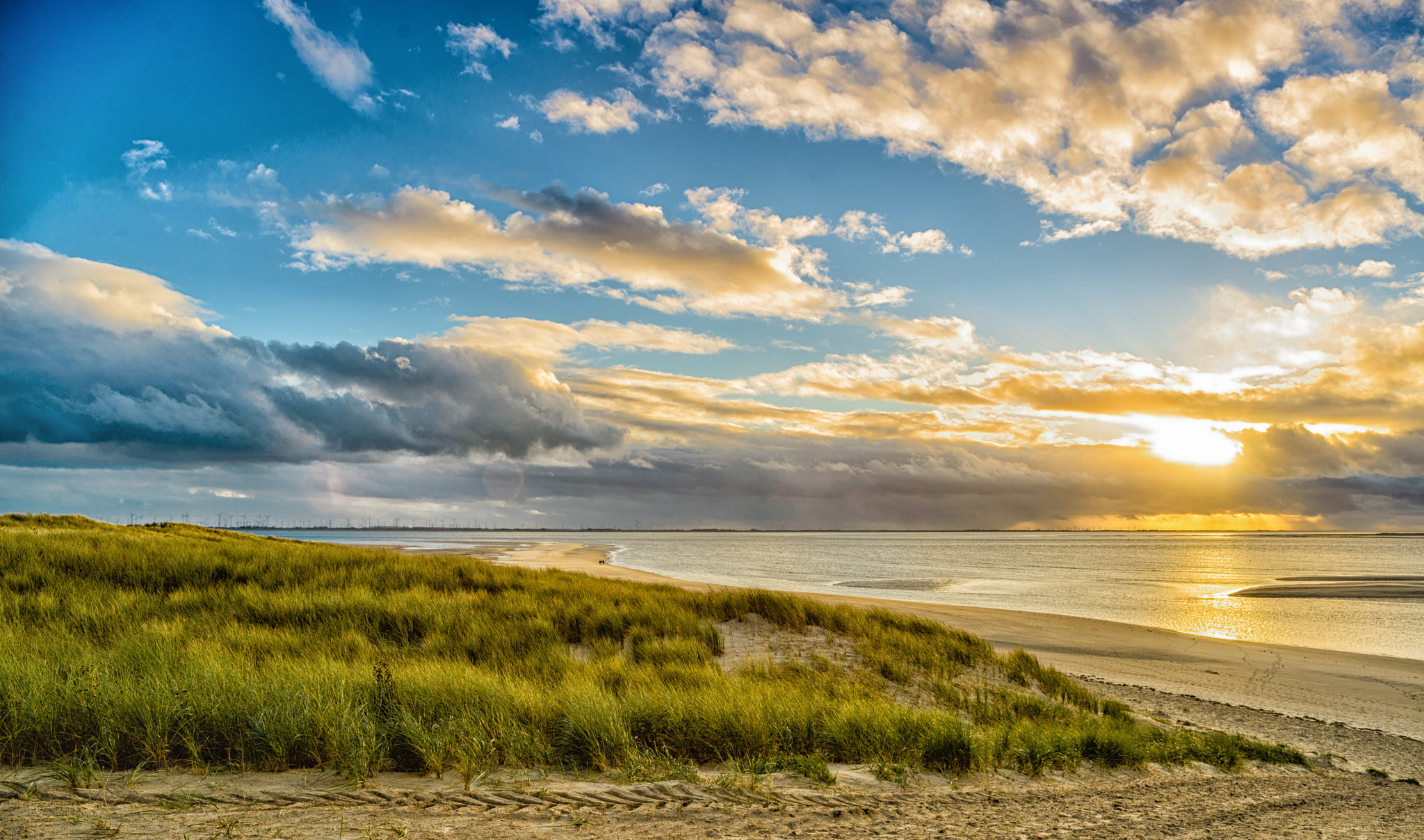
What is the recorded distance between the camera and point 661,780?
559 cm

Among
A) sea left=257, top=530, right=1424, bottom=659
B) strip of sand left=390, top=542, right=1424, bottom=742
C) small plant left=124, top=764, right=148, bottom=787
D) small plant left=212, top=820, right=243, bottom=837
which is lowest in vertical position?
sea left=257, top=530, right=1424, bottom=659

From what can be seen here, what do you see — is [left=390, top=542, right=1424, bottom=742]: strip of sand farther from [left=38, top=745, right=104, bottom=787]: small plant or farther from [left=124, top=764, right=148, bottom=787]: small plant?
[left=38, top=745, right=104, bottom=787]: small plant

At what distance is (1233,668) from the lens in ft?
51.1

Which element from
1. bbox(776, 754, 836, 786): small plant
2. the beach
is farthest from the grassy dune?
the beach

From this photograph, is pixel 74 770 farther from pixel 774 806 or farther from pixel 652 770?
pixel 774 806

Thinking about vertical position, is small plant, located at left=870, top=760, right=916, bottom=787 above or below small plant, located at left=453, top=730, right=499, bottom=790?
below

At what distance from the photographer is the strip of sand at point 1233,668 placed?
39.4 ft

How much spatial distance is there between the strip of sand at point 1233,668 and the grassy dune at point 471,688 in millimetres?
3694

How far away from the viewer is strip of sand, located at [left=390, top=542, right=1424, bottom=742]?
12.0m

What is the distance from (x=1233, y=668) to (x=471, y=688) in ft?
54.8

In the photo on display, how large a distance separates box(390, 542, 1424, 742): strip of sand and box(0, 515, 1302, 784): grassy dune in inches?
145

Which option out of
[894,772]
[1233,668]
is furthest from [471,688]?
[1233,668]

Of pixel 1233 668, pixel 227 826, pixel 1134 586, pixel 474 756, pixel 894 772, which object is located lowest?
pixel 1134 586

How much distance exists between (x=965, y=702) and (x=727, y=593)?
7.52 metres
